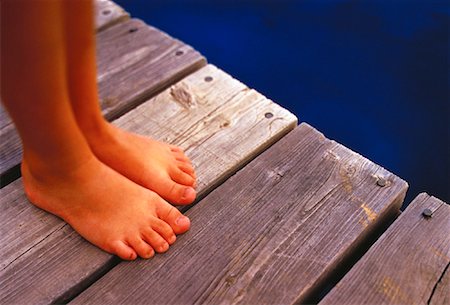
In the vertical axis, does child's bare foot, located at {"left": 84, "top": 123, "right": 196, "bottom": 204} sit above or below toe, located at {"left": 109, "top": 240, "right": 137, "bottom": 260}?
above

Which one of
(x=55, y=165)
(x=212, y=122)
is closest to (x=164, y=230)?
(x=55, y=165)

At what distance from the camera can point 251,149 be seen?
132 cm

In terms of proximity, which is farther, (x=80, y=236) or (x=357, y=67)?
(x=357, y=67)

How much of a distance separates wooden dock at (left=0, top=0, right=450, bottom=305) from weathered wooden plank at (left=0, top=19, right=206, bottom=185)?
2cm

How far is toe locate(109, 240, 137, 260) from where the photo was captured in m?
1.09

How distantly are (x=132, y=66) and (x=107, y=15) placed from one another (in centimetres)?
29

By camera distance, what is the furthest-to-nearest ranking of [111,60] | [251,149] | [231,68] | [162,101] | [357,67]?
[231,68] → [357,67] → [111,60] → [162,101] → [251,149]

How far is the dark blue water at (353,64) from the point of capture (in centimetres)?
198

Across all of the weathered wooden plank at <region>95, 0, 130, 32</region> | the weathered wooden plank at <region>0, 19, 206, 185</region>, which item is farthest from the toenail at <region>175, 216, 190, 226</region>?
the weathered wooden plank at <region>95, 0, 130, 32</region>

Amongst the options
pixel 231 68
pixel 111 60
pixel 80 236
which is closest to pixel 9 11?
pixel 80 236

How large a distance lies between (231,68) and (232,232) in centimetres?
132

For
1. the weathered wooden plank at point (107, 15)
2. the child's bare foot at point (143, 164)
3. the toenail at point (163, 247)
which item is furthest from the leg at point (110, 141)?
the weathered wooden plank at point (107, 15)

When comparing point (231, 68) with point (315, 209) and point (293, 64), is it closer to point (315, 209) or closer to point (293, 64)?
point (293, 64)

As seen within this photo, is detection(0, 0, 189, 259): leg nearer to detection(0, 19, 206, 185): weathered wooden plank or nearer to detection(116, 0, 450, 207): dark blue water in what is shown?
detection(0, 19, 206, 185): weathered wooden plank
